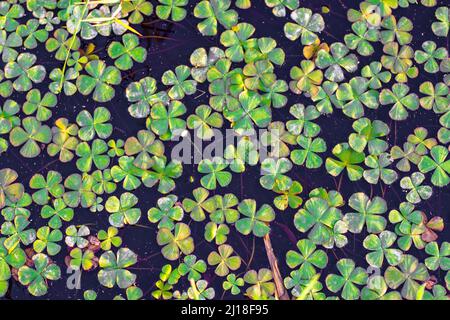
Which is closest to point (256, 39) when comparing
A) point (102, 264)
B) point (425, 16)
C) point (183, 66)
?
point (183, 66)

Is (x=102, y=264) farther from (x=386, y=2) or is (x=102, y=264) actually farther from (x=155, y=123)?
(x=386, y=2)

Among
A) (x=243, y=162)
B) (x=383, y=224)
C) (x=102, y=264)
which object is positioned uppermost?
(x=243, y=162)

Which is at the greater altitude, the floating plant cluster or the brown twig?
the floating plant cluster

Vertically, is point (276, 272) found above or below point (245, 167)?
below

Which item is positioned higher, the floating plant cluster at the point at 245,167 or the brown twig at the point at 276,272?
the floating plant cluster at the point at 245,167
